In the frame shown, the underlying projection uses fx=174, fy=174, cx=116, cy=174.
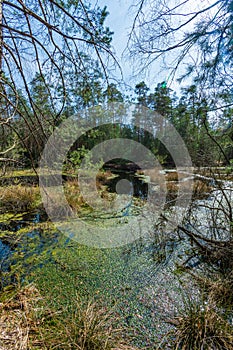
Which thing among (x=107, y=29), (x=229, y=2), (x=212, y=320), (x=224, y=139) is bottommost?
(x=212, y=320)

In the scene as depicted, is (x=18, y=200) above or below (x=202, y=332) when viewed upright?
above

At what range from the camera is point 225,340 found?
1229mm

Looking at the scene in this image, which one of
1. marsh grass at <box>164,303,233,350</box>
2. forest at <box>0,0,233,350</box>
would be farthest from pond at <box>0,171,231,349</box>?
marsh grass at <box>164,303,233,350</box>

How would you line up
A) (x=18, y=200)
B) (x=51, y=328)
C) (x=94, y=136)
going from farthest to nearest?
(x=18, y=200), (x=94, y=136), (x=51, y=328)

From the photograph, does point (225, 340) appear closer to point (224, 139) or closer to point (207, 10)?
point (224, 139)

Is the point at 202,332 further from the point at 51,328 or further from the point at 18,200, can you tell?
the point at 18,200

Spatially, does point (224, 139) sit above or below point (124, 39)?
below

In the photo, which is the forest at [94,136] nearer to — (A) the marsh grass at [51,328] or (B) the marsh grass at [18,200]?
(A) the marsh grass at [51,328]

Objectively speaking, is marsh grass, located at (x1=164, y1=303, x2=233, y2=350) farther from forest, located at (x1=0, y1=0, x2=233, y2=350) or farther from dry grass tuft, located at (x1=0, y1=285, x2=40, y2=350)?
dry grass tuft, located at (x1=0, y1=285, x2=40, y2=350)

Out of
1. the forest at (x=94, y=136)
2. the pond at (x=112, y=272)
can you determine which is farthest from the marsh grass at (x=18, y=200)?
the forest at (x=94, y=136)

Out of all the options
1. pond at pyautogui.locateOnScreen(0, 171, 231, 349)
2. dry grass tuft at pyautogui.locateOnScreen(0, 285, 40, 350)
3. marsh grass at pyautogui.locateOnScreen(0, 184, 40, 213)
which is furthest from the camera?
marsh grass at pyautogui.locateOnScreen(0, 184, 40, 213)

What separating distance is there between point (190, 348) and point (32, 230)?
2.88 meters

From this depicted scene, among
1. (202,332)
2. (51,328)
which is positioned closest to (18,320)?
(51,328)

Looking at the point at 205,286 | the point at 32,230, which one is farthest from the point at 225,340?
the point at 32,230
